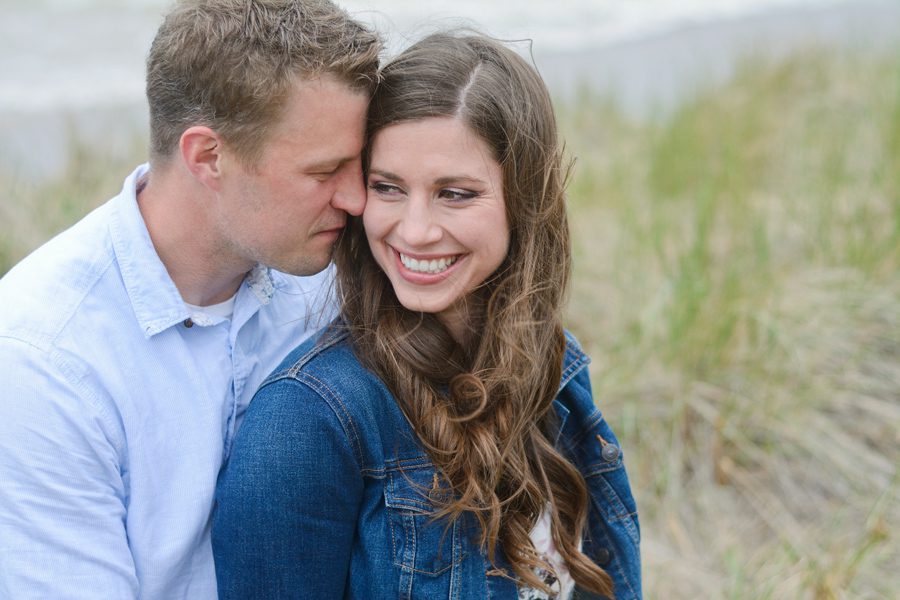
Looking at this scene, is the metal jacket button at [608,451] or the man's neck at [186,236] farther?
the metal jacket button at [608,451]

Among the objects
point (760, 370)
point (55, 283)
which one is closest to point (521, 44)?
point (760, 370)

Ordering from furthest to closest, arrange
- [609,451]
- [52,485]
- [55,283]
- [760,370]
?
[760,370], [609,451], [55,283], [52,485]

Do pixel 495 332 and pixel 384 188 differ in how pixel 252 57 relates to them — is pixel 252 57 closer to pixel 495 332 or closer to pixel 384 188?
pixel 384 188

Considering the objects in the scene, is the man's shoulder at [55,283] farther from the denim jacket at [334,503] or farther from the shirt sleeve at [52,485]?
the denim jacket at [334,503]

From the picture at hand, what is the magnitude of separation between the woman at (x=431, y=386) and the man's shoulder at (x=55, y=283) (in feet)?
1.41

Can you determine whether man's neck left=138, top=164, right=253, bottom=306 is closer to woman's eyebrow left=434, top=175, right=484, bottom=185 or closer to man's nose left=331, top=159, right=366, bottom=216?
man's nose left=331, top=159, right=366, bottom=216

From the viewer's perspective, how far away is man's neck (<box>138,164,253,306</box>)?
2.24m

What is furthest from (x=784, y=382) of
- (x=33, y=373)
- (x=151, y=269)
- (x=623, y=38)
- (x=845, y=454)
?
(x=623, y=38)

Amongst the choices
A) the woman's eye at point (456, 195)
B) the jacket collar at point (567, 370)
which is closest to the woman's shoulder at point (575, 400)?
the jacket collar at point (567, 370)

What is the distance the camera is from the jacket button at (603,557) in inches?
97.9

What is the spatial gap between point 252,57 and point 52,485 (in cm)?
98

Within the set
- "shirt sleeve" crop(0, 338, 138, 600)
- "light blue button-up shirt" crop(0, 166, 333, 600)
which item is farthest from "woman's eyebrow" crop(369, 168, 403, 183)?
"shirt sleeve" crop(0, 338, 138, 600)

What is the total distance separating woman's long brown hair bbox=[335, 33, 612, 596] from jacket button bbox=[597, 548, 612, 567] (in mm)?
127

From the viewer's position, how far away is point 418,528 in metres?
2.06
